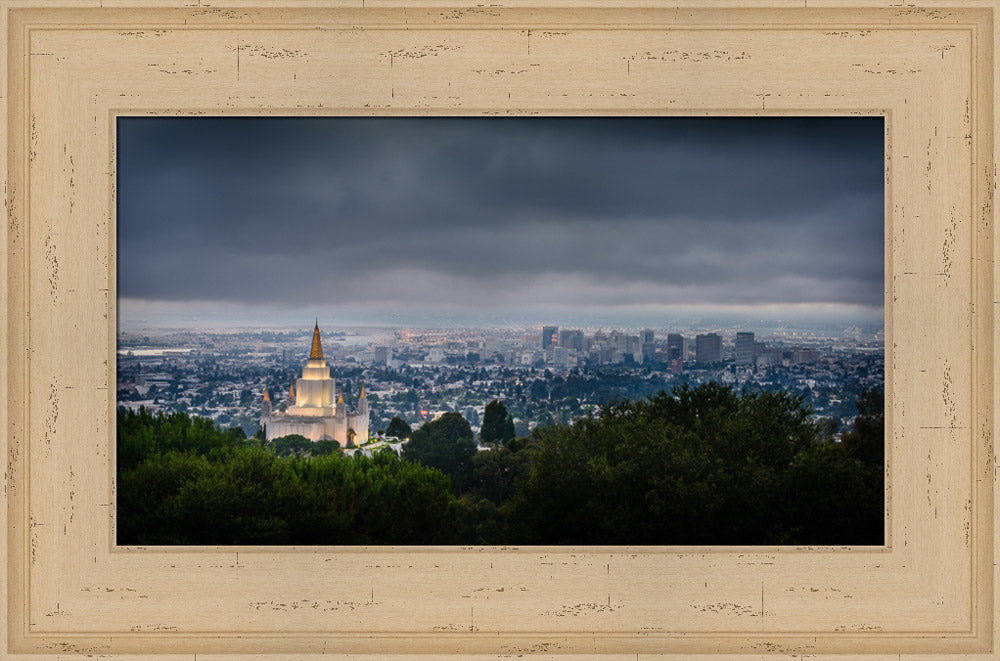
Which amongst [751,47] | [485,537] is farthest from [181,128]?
[751,47]

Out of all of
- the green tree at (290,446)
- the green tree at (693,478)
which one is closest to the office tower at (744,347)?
the green tree at (693,478)

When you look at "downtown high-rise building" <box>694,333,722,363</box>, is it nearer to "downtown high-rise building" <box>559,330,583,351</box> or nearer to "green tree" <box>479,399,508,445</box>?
"downtown high-rise building" <box>559,330,583,351</box>

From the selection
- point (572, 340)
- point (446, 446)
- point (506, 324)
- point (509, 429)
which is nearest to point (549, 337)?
point (572, 340)

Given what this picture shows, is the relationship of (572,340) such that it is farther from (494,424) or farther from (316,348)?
(316,348)

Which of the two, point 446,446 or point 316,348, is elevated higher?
point 316,348

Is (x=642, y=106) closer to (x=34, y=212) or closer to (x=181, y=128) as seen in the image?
(x=181, y=128)

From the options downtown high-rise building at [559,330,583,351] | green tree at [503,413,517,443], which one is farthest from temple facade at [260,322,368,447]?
downtown high-rise building at [559,330,583,351]
